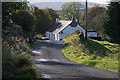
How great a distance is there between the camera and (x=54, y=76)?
32.0ft

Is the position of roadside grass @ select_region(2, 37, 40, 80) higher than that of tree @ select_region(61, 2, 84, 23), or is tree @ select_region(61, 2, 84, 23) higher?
tree @ select_region(61, 2, 84, 23)

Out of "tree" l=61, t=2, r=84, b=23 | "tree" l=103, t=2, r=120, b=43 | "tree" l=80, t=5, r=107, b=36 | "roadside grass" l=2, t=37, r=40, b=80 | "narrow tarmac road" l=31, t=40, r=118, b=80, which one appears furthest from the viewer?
"tree" l=61, t=2, r=84, b=23

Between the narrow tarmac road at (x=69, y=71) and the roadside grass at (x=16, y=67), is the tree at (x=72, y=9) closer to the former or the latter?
the narrow tarmac road at (x=69, y=71)

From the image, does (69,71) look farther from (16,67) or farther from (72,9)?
(72,9)

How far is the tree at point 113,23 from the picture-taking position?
31.6 meters

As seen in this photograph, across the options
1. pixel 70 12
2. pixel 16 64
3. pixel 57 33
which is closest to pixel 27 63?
pixel 16 64

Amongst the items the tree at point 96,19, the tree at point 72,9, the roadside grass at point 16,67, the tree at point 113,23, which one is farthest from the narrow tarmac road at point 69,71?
the tree at point 72,9

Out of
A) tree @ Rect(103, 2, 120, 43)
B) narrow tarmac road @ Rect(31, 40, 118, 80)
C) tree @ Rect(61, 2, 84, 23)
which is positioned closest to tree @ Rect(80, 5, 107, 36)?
tree @ Rect(61, 2, 84, 23)

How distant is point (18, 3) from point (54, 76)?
7231 mm

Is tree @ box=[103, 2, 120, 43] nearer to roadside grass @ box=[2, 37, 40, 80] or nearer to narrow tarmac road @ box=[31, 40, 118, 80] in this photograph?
narrow tarmac road @ box=[31, 40, 118, 80]

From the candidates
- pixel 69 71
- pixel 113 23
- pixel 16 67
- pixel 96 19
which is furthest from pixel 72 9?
pixel 16 67

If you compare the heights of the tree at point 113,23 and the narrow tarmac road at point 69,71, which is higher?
the tree at point 113,23

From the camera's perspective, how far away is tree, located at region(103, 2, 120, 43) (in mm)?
31577

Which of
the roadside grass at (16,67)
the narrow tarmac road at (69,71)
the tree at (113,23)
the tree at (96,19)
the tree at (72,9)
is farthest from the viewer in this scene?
the tree at (72,9)
